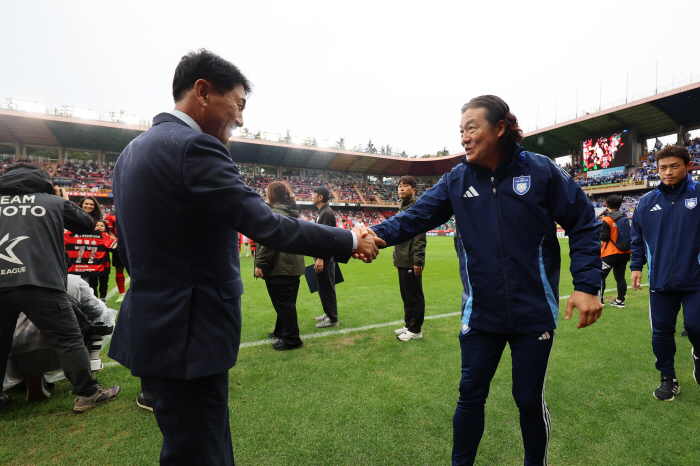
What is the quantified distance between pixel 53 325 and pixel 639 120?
46613 mm

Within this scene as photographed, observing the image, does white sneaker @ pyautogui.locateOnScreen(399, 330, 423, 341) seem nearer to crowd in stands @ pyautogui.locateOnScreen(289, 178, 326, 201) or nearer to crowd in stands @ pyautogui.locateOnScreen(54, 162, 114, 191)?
crowd in stands @ pyautogui.locateOnScreen(54, 162, 114, 191)

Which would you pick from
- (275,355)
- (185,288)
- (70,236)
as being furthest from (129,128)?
(185,288)

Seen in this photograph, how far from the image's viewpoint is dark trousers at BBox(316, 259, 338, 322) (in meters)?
5.36

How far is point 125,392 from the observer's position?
129 inches

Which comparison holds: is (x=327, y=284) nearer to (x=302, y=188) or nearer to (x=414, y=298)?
(x=414, y=298)

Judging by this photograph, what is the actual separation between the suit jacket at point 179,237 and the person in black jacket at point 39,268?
6.31 ft

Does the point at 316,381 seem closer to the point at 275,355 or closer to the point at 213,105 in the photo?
the point at 275,355

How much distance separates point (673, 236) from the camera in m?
3.11

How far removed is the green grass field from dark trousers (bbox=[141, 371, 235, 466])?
1.01 meters

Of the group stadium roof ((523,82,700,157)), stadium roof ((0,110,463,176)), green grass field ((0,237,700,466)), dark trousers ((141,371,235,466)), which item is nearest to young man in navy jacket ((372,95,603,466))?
green grass field ((0,237,700,466))

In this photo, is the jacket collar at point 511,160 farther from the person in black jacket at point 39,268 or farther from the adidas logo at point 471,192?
the person in black jacket at point 39,268

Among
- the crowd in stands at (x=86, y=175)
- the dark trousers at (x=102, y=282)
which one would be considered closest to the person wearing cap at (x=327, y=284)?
the dark trousers at (x=102, y=282)

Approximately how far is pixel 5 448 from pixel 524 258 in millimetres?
3620

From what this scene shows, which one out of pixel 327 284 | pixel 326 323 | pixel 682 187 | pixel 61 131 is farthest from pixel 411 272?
pixel 61 131
